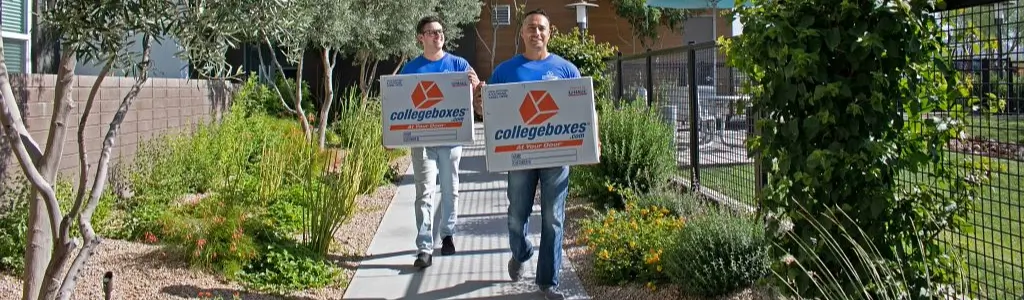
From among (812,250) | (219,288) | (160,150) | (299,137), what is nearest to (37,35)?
(160,150)

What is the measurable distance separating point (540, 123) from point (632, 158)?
3116 millimetres

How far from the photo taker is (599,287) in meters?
5.68

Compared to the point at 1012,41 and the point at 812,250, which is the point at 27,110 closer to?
the point at 812,250

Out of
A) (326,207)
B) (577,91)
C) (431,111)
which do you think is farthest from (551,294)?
(326,207)

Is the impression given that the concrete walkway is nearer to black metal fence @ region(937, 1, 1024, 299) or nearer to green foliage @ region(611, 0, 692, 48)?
black metal fence @ region(937, 1, 1024, 299)

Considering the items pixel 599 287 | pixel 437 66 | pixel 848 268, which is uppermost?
pixel 437 66

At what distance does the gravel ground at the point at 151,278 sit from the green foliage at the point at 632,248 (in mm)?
1688

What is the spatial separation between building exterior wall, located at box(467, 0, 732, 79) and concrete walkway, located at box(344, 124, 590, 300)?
17453mm

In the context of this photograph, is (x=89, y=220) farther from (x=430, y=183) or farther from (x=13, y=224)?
(x=430, y=183)

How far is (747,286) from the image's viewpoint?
16.6ft

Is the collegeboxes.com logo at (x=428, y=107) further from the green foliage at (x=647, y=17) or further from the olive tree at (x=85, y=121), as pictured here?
the green foliage at (x=647, y=17)

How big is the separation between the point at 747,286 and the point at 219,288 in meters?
3.15

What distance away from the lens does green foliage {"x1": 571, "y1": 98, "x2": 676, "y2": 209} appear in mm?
8266

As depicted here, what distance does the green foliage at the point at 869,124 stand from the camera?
11.7 ft
